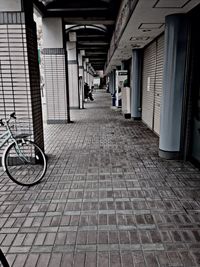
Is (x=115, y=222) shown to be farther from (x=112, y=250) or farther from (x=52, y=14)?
(x=52, y=14)

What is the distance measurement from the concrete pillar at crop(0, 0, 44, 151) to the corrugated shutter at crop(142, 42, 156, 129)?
160 inches

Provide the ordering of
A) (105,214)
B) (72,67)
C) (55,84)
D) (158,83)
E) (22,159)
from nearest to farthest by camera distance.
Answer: (105,214) < (22,159) < (158,83) < (55,84) < (72,67)

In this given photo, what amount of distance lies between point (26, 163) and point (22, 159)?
0.96 feet

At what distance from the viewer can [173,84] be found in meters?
4.39

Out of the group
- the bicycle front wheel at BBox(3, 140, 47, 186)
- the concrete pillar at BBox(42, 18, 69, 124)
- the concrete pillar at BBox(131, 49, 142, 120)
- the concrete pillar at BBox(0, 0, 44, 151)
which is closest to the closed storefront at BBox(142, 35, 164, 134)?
the concrete pillar at BBox(131, 49, 142, 120)

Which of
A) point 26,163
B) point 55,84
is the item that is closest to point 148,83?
point 55,84

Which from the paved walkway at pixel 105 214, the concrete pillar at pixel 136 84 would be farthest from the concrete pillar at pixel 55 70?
the paved walkway at pixel 105 214

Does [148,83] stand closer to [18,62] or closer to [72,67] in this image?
[18,62]

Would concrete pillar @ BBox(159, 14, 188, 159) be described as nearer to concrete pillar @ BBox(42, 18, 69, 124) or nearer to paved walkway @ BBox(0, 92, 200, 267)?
paved walkway @ BBox(0, 92, 200, 267)

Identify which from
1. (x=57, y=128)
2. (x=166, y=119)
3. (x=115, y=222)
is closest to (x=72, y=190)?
(x=115, y=222)

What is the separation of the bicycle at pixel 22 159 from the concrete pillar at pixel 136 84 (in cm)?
580

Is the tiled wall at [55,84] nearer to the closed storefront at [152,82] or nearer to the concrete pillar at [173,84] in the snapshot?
the closed storefront at [152,82]

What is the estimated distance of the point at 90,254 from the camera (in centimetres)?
218

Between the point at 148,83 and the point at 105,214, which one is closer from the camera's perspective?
the point at 105,214
